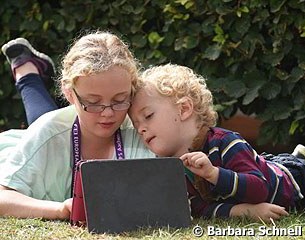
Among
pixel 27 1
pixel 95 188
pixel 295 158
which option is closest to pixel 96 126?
pixel 95 188

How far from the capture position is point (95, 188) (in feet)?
9.79

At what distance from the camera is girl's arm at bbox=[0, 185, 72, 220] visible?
3293mm

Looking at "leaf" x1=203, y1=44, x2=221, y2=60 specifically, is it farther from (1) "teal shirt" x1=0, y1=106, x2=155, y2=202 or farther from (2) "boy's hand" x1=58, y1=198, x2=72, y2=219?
(2) "boy's hand" x1=58, y1=198, x2=72, y2=219

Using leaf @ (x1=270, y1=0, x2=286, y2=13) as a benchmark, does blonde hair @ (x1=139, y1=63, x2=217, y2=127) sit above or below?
below

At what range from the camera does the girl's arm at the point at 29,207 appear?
329 centimetres

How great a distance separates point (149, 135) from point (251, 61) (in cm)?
125

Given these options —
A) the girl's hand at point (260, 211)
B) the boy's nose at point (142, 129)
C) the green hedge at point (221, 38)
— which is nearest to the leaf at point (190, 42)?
the green hedge at point (221, 38)

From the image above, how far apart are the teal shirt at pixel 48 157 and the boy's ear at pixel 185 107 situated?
24 centimetres

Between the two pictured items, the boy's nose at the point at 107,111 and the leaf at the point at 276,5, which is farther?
the leaf at the point at 276,5

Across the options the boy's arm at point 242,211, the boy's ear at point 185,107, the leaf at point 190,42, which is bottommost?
the boy's arm at point 242,211

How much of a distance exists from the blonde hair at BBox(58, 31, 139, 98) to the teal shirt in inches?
8.8

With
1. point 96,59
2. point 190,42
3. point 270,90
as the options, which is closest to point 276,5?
point 270,90

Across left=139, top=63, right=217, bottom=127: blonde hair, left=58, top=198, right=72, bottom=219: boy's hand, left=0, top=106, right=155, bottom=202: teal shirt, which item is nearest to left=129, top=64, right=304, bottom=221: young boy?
left=139, top=63, right=217, bottom=127: blonde hair

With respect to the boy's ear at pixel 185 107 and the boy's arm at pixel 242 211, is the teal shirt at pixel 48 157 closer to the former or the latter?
the boy's ear at pixel 185 107
